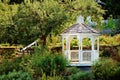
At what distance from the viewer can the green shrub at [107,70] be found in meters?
16.2

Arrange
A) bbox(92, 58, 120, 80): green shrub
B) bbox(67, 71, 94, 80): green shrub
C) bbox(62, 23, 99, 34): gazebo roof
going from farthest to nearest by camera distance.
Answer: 1. bbox(62, 23, 99, 34): gazebo roof
2. bbox(92, 58, 120, 80): green shrub
3. bbox(67, 71, 94, 80): green shrub

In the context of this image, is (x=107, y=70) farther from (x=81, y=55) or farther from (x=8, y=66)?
(x=81, y=55)

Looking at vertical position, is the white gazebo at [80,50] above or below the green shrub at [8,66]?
above

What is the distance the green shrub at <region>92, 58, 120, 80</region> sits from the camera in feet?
53.1

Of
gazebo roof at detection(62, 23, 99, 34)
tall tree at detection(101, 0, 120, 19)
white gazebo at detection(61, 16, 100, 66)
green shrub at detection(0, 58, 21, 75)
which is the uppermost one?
tall tree at detection(101, 0, 120, 19)

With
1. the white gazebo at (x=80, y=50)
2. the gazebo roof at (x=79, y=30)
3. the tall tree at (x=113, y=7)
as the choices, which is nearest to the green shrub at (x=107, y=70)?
the white gazebo at (x=80, y=50)

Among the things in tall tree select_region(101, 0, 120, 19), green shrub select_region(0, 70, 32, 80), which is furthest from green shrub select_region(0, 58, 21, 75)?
tall tree select_region(101, 0, 120, 19)

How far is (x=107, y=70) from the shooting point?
53.2ft

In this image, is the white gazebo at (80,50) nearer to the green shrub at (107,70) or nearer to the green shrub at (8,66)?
the green shrub at (107,70)

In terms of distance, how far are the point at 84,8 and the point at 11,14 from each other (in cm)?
467

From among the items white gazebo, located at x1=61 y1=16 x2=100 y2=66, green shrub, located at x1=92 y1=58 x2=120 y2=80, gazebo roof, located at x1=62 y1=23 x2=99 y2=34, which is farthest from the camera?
gazebo roof, located at x1=62 y1=23 x2=99 y2=34

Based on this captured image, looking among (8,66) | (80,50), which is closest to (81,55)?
(80,50)

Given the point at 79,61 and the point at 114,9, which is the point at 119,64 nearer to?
the point at 79,61

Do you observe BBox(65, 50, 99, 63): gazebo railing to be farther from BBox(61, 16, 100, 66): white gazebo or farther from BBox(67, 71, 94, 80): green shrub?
BBox(67, 71, 94, 80): green shrub
